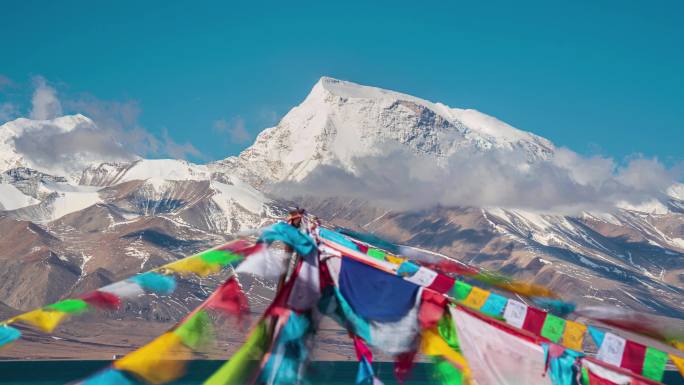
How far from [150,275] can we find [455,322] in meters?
5.43

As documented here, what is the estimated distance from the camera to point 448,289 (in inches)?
704

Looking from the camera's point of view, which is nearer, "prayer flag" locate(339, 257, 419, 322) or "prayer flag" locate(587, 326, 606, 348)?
"prayer flag" locate(339, 257, 419, 322)

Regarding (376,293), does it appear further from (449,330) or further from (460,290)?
(460,290)

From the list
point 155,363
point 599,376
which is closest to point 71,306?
point 155,363

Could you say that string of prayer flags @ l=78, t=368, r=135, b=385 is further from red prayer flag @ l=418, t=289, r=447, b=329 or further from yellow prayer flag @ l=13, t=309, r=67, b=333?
red prayer flag @ l=418, t=289, r=447, b=329

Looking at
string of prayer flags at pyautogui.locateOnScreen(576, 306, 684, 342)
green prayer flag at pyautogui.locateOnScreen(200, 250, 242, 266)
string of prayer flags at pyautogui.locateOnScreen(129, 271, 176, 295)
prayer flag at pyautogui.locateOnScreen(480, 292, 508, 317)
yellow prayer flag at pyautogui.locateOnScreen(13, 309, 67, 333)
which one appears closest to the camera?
yellow prayer flag at pyautogui.locateOnScreen(13, 309, 67, 333)

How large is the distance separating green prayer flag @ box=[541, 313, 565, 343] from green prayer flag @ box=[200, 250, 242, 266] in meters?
5.78

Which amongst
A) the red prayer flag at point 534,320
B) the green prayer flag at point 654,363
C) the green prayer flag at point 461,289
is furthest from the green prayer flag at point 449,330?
the green prayer flag at point 654,363

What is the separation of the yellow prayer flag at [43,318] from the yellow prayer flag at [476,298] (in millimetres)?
7324

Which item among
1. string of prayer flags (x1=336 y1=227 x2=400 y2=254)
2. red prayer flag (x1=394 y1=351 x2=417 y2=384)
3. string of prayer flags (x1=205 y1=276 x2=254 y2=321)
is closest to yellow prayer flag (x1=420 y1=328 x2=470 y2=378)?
red prayer flag (x1=394 y1=351 x2=417 y2=384)

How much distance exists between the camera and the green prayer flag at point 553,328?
17.2 meters

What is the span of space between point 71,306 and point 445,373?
6540 mm

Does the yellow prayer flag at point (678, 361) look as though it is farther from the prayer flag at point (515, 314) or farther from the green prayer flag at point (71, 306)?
the green prayer flag at point (71, 306)

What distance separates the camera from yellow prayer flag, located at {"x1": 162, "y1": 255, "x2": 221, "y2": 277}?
628 inches
